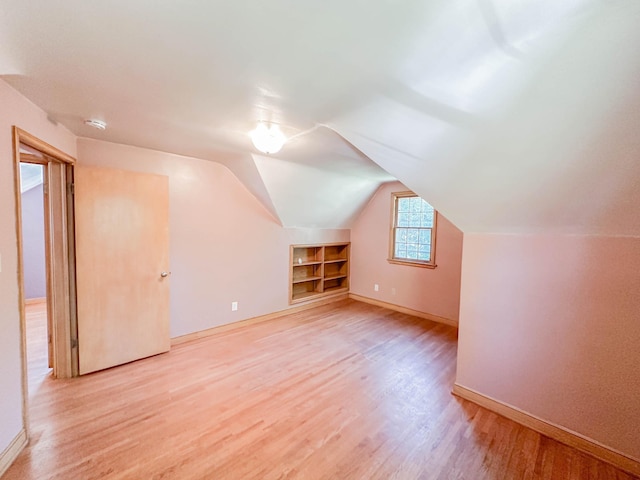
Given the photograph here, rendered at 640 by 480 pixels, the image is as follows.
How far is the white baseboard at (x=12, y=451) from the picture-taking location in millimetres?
1526

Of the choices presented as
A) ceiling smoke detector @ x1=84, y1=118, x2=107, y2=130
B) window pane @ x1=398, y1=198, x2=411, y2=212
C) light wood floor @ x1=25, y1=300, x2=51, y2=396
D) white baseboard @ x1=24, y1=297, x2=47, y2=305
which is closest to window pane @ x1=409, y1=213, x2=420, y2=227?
window pane @ x1=398, y1=198, x2=411, y2=212

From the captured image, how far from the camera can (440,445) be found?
6.00ft

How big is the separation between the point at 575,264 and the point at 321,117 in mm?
2095

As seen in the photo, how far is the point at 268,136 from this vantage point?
217 centimetres

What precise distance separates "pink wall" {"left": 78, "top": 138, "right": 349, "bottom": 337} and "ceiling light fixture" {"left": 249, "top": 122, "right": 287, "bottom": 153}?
1.41 metres

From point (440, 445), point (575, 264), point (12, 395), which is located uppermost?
point (575, 264)

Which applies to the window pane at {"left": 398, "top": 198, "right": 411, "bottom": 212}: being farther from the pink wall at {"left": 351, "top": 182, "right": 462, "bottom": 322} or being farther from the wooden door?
the wooden door

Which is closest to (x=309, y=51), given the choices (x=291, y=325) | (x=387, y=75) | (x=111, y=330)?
(x=387, y=75)

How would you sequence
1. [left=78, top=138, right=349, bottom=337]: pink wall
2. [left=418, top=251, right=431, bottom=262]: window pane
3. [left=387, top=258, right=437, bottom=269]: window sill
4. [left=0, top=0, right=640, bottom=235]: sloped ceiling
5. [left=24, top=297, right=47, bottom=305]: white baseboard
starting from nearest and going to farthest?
[left=0, top=0, right=640, bottom=235]: sloped ceiling
[left=78, top=138, right=349, bottom=337]: pink wall
[left=387, top=258, right=437, bottom=269]: window sill
[left=418, top=251, right=431, bottom=262]: window pane
[left=24, top=297, right=47, bottom=305]: white baseboard

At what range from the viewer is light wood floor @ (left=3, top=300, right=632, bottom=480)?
163cm

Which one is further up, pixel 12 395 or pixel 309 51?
pixel 309 51

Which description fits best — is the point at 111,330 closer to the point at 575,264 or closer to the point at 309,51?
the point at 309,51

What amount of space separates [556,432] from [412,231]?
3083mm

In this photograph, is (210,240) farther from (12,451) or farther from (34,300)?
(34,300)
